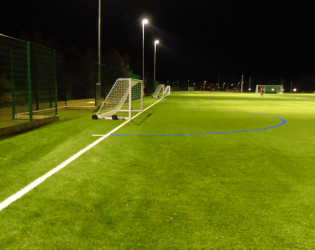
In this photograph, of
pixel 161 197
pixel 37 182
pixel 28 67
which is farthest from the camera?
pixel 28 67

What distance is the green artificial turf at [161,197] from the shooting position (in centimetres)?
293

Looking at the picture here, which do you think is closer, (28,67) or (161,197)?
(161,197)

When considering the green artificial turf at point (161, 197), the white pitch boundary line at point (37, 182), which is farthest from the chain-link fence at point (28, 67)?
the white pitch boundary line at point (37, 182)

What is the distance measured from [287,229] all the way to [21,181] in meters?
3.53

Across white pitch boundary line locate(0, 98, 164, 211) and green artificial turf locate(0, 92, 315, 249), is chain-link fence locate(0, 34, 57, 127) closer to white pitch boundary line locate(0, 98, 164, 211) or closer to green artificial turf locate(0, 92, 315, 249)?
green artificial turf locate(0, 92, 315, 249)

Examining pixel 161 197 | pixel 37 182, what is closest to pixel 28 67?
pixel 37 182

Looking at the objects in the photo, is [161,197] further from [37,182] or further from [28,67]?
[28,67]

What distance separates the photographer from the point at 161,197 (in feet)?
13.0

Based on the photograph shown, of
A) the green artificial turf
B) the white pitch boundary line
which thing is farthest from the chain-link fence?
the white pitch boundary line

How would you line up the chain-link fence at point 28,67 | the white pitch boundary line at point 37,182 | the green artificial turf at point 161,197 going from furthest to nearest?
the chain-link fence at point 28,67, the white pitch boundary line at point 37,182, the green artificial turf at point 161,197

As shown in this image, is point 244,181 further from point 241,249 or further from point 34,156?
point 34,156

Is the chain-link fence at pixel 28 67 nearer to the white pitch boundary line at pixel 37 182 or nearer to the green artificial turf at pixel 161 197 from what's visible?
the green artificial turf at pixel 161 197

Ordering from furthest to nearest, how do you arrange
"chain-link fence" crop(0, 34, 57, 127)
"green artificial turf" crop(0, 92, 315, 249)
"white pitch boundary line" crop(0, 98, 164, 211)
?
"chain-link fence" crop(0, 34, 57, 127) → "white pitch boundary line" crop(0, 98, 164, 211) → "green artificial turf" crop(0, 92, 315, 249)

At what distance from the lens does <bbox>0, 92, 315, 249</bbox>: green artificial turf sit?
2.93 m
